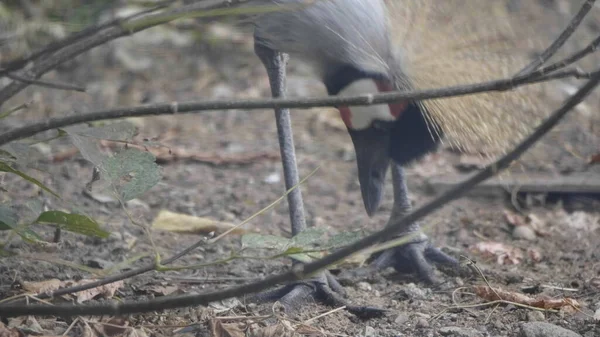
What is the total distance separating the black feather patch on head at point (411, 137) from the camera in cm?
245

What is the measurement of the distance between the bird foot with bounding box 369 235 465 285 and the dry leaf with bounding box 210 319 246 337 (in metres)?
0.73

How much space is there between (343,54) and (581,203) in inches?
53.1

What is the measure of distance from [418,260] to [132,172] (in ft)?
3.10

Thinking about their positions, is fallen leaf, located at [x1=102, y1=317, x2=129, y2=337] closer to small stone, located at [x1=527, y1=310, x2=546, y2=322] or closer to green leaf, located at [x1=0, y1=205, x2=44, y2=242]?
green leaf, located at [x1=0, y1=205, x2=44, y2=242]

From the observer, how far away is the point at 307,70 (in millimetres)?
2512

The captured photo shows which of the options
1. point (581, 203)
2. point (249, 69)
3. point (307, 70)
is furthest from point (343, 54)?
point (249, 69)

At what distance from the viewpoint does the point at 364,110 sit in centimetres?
236

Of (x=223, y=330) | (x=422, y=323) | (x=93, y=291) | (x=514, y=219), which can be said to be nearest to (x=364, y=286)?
(x=422, y=323)

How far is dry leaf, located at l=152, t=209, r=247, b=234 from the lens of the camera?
277 cm

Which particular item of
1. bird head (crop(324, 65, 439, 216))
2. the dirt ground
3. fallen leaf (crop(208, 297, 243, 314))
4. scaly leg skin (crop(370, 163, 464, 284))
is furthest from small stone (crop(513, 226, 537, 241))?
fallen leaf (crop(208, 297, 243, 314))

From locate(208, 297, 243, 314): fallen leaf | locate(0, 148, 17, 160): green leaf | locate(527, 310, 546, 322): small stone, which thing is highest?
locate(0, 148, 17, 160): green leaf

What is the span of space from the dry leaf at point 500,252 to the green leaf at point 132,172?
1183 mm

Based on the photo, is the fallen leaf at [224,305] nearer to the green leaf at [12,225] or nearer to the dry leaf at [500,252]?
the green leaf at [12,225]

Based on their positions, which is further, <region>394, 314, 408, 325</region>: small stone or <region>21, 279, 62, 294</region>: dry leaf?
<region>394, 314, 408, 325</region>: small stone
